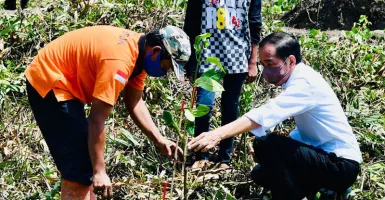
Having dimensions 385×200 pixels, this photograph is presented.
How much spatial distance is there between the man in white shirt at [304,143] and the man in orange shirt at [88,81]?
0.64m

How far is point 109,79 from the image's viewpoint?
2697 mm

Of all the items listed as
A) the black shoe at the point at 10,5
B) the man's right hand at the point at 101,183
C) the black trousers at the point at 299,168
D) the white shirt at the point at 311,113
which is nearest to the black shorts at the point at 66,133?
the man's right hand at the point at 101,183

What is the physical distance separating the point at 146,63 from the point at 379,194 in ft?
5.52

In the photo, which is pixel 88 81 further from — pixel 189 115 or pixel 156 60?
pixel 189 115

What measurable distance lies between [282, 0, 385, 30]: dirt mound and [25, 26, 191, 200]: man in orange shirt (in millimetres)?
3918

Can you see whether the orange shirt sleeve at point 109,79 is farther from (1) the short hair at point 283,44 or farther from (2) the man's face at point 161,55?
(1) the short hair at point 283,44

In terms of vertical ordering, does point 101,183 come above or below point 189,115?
below

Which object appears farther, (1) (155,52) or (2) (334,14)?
(2) (334,14)

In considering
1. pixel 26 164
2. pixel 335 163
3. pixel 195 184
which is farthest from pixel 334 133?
pixel 26 164

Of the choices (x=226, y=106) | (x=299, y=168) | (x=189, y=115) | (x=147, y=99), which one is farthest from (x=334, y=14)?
(x=189, y=115)

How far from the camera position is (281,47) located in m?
3.31

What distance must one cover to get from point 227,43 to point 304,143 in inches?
30.8

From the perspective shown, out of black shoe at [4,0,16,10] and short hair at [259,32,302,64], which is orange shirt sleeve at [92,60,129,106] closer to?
short hair at [259,32,302,64]

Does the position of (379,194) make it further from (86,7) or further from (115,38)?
(86,7)
